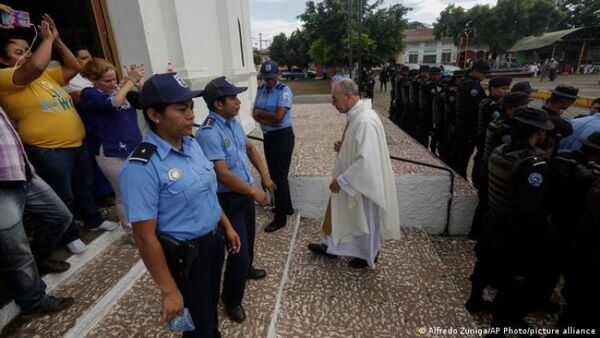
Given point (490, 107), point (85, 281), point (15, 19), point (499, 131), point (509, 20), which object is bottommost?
point (85, 281)

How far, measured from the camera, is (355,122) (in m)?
2.56

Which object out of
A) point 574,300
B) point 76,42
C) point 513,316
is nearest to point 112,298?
point 513,316

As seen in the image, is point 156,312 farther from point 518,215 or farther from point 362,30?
point 362,30

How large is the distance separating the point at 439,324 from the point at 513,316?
0.53 metres

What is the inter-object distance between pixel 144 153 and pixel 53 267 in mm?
1801

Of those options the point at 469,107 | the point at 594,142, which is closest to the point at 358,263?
the point at 594,142

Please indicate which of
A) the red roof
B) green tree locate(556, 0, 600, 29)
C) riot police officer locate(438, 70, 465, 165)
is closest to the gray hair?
riot police officer locate(438, 70, 465, 165)

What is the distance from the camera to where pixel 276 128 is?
3361 millimetres

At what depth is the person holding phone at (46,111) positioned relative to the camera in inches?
81.4

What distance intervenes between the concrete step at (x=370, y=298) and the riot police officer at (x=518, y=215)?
439 mm

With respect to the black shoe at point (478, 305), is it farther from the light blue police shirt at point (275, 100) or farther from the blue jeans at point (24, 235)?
the blue jeans at point (24, 235)

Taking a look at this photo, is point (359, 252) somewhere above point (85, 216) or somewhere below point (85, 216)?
below

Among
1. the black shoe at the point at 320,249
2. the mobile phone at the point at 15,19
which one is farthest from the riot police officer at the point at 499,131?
the mobile phone at the point at 15,19

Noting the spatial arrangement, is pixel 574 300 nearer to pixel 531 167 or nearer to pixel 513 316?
pixel 513 316
